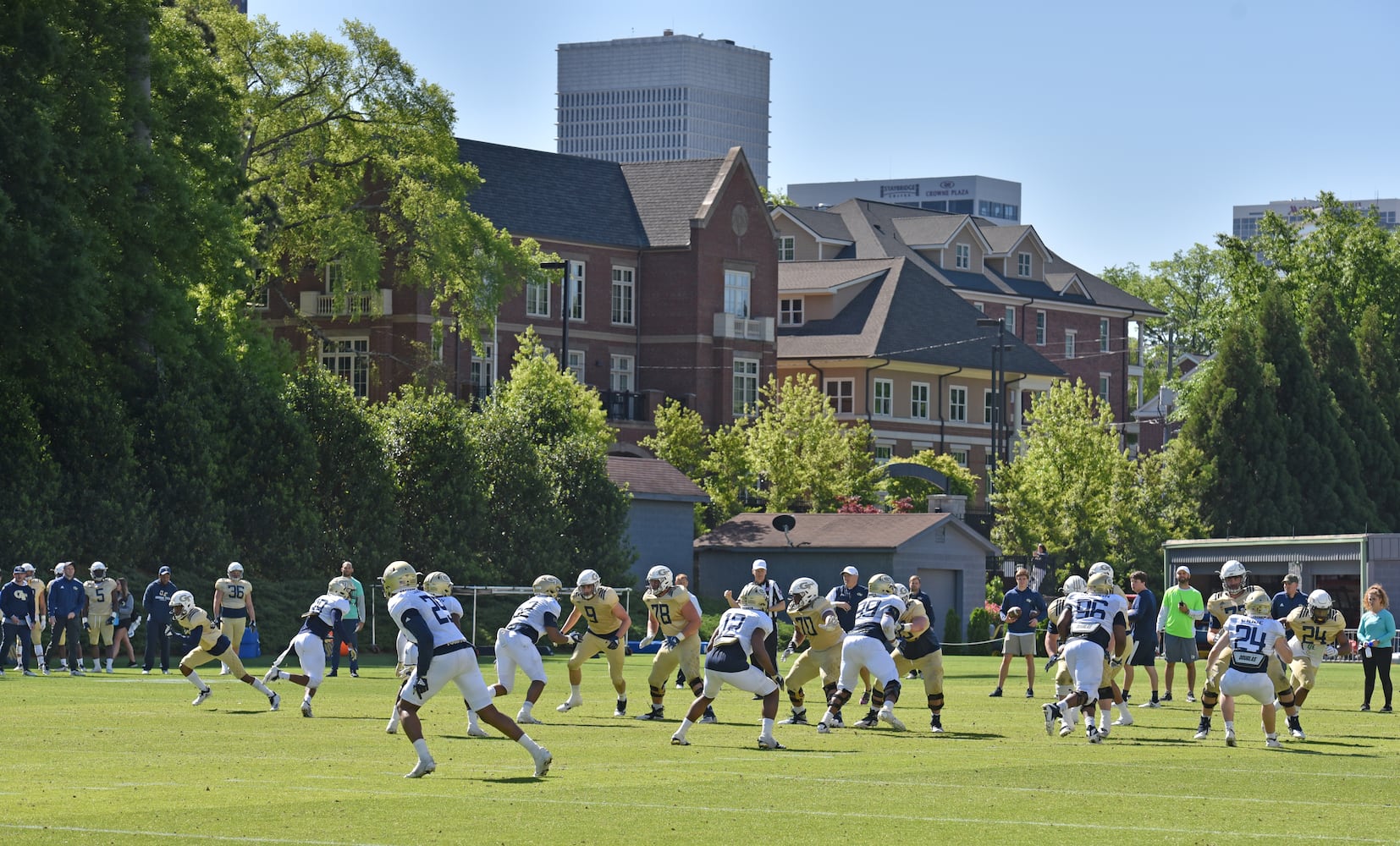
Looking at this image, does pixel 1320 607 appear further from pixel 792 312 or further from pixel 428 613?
pixel 792 312

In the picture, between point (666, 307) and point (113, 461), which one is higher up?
point (666, 307)

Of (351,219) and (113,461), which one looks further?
(351,219)

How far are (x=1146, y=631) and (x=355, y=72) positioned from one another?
1384 inches

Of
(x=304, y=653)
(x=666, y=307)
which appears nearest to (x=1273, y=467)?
(x=666, y=307)

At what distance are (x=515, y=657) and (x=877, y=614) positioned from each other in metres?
3.91

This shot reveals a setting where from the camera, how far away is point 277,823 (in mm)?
13344

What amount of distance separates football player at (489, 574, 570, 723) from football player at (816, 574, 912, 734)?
3.05m

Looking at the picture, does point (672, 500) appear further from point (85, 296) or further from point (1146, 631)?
point (1146, 631)

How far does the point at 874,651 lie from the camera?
70.6ft

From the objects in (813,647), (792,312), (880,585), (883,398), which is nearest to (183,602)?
(813,647)

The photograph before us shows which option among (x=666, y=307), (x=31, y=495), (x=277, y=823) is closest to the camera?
(x=277, y=823)

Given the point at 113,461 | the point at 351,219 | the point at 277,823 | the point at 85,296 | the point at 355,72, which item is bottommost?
the point at 277,823

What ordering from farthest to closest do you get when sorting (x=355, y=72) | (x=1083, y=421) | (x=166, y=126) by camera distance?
(x=1083, y=421)
(x=355, y=72)
(x=166, y=126)

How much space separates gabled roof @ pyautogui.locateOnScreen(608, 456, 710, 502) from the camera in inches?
2298
